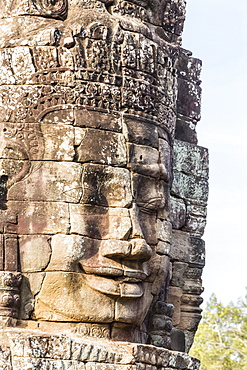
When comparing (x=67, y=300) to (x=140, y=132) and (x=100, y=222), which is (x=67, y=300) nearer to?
(x=100, y=222)

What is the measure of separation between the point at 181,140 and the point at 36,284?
11.7ft

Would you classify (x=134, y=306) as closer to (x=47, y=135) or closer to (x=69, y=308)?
(x=69, y=308)

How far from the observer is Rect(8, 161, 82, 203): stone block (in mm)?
13039

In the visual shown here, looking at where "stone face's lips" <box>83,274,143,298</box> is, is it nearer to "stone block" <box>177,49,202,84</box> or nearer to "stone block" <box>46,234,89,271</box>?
"stone block" <box>46,234,89,271</box>

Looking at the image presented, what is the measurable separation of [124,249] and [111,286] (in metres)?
0.44

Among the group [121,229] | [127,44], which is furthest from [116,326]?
[127,44]

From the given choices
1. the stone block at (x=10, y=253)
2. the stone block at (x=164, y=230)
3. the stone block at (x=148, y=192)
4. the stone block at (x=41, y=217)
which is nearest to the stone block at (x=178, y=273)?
the stone block at (x=164, y=230)

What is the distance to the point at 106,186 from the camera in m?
13.3

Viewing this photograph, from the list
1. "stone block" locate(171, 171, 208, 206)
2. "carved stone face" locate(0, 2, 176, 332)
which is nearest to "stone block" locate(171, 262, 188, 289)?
"stone block" locate(171, 171, 208, 206)

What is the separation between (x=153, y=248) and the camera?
45.0ft


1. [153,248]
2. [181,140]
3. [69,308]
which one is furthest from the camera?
[181,140]

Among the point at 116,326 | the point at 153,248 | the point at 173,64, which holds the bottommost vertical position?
the point at 116,326

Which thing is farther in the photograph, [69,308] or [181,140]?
[181,140]

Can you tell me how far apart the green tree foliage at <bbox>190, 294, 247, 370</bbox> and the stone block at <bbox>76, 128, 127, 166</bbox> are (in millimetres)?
15861
